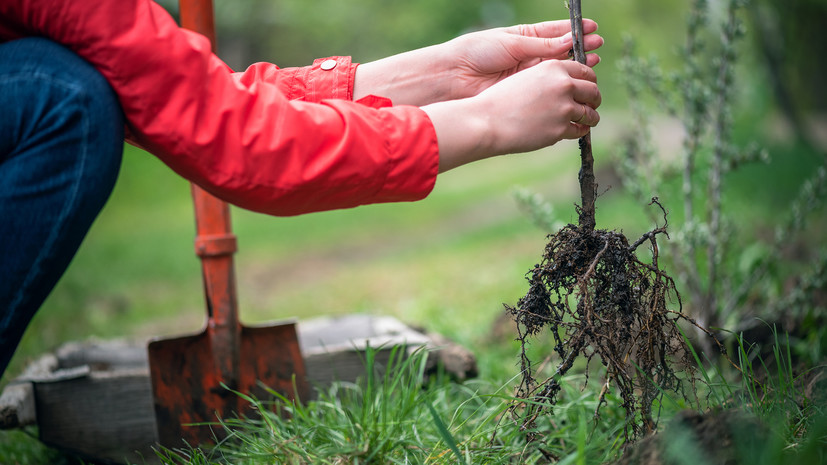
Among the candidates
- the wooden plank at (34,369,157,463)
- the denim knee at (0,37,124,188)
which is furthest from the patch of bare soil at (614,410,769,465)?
the wooden plank at (34,369,157,463)

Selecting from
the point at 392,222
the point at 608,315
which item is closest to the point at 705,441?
the point at 608,315

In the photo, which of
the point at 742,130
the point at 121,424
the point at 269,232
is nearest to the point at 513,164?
the point at 742,130

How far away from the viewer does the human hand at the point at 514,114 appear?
1.35 meters

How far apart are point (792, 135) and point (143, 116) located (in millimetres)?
12652

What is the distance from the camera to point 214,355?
222cm

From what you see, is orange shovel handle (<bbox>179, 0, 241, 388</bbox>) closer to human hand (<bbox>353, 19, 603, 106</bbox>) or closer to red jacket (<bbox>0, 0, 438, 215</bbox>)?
human hand (<bbox>353, 19, 603, 106</bbox>)

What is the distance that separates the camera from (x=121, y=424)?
222cm

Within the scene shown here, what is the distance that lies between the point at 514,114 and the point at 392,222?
8.06 meters

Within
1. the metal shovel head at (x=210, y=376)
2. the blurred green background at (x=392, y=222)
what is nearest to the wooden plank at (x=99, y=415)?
the metal shovel head at (x=210, y=376)

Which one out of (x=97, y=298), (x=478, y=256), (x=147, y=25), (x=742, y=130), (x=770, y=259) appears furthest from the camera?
(x=742, y=130)

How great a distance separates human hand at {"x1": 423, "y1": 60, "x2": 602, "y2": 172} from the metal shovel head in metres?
1.13

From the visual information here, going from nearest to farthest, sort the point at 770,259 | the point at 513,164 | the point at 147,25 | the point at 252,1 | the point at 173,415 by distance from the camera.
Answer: the point at 147,25, the point at 173,415, the point at 770,259, the point at 513,164, the point at 252,1

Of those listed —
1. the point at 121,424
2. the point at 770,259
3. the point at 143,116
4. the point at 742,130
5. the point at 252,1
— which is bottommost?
the point at 121,424

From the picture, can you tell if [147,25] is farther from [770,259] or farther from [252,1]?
[252,1]
